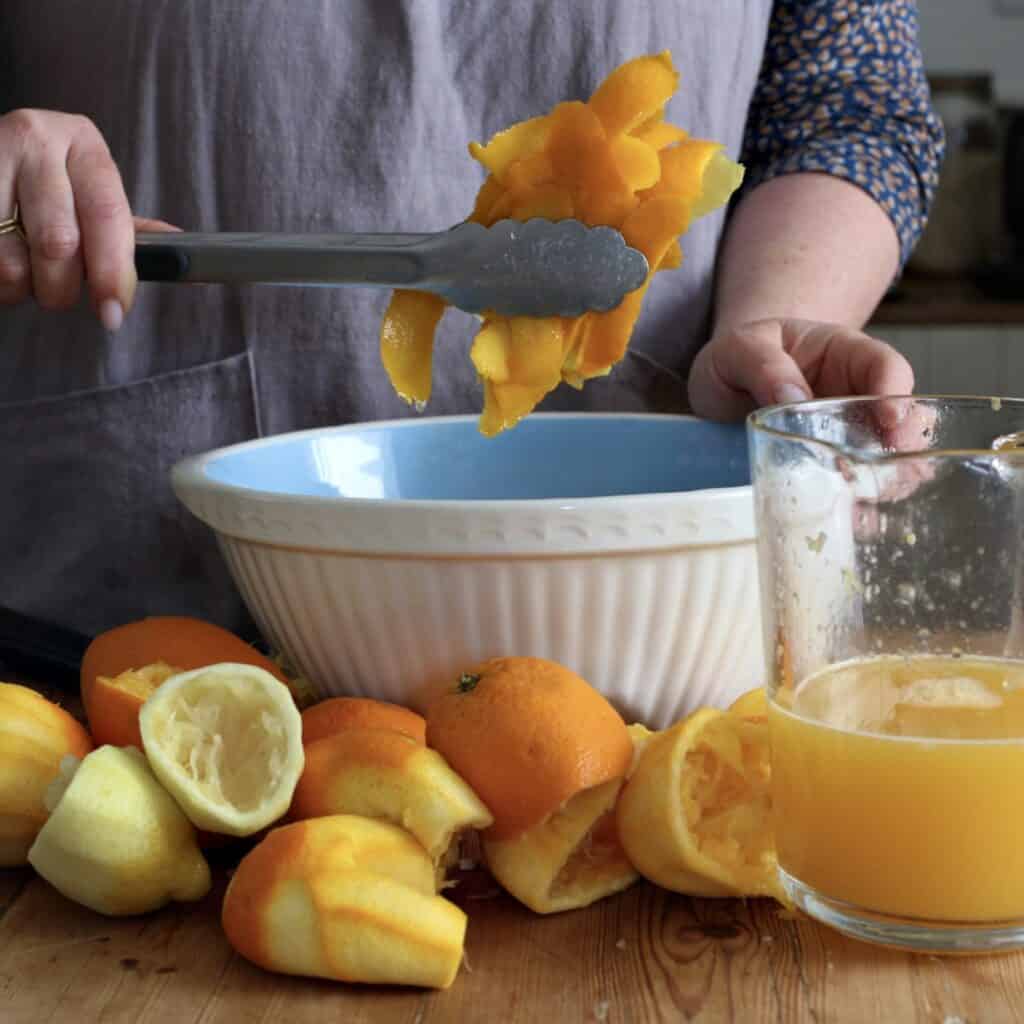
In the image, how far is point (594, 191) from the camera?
0.82m

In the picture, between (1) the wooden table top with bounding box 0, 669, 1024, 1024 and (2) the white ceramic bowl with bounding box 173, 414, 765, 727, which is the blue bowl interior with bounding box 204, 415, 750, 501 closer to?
(2) the white ceramic bowl with bounding box 173, 414, 765, 727

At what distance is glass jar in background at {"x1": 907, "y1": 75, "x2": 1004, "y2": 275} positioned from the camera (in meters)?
3.15

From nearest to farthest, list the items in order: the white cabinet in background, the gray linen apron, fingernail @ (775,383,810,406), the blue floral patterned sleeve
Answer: fingernail @ (775,383,810,406)
the gray linen apron
the blue floral patterned sleeve
the white cabinet in background

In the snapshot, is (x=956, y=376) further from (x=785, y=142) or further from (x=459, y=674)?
Answer: (x=459, y=674)

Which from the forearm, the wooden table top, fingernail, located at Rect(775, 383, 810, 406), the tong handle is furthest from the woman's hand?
the wooden table top

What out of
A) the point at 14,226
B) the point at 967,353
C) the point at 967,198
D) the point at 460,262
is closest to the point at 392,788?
the point at 460,262

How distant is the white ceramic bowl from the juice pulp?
14cm

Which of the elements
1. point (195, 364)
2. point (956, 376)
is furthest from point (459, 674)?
point (956, 376)

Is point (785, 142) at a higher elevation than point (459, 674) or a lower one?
higher

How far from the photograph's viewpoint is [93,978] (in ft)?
2.20

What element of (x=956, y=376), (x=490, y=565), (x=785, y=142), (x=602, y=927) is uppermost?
(x=785, y=142)

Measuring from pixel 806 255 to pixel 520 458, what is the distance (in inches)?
12.9

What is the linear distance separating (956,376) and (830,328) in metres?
2.01

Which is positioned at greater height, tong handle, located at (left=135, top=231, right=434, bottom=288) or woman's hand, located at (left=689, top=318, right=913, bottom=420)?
tong handle, located at (left=135, top=231, right=434, bottom=288)
